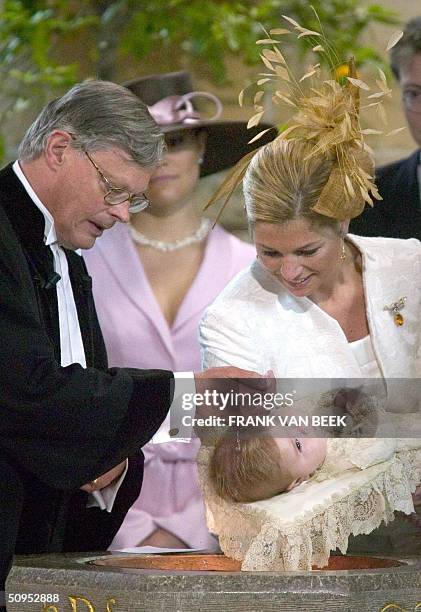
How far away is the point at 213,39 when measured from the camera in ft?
12.4

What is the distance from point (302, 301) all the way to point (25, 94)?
1.32 m

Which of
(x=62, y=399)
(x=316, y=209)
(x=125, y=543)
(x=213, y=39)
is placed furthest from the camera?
(x=213, y=39)

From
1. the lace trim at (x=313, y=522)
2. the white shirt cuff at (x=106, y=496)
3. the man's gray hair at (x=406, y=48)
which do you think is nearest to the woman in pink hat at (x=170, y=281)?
the white shirt cuff at (x=106, y=496)

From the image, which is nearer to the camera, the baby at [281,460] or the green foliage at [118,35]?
the baby at [281,460]

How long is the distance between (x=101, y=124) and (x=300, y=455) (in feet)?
2.96

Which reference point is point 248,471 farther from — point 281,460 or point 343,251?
point 343,251

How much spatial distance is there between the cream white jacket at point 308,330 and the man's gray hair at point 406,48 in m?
0.54

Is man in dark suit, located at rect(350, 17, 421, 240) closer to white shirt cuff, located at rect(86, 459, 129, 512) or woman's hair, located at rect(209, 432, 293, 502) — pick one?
woman's hair, located at rect(209, 432, 293, 502)

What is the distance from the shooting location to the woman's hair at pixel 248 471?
2.80 metres

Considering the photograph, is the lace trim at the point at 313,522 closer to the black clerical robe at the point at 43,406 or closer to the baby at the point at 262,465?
the baby at the point at 262,465

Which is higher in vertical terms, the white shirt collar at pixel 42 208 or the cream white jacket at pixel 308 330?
the white shirt collar at pixel 42 208

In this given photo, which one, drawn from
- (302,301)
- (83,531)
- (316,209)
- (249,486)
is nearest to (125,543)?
(83,531)

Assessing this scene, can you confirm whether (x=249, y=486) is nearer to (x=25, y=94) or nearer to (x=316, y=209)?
(x=316, y=209)

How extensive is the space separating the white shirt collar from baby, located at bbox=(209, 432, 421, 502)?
0.64 metres
